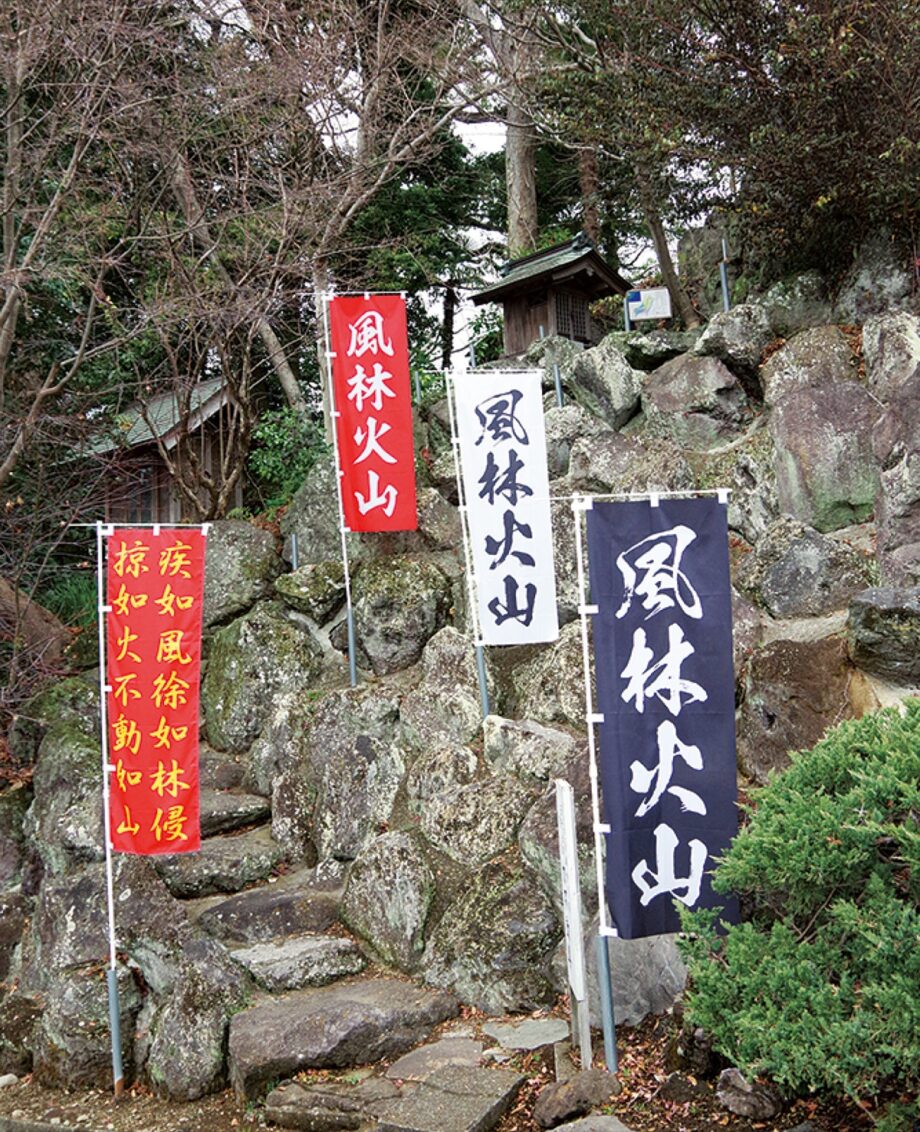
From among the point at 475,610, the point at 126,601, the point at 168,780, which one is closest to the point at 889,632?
the point at 475,610

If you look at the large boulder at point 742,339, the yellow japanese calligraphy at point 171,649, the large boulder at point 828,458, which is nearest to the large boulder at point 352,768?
the yellow japanese calligraphy at point 171,649

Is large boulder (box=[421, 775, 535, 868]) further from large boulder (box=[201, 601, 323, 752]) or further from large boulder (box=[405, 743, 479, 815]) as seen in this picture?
large boulder (box=[201, 601, 323, 752])

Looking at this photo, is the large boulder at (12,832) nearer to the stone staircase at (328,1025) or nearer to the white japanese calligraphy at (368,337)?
the stone staircase at (328,1025)

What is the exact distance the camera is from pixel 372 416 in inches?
416

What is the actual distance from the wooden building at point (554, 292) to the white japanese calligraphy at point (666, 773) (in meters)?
11.9

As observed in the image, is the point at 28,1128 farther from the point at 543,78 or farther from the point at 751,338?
the point at 543,78

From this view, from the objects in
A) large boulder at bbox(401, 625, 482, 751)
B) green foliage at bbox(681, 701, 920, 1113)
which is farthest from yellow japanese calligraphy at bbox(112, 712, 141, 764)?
green foliage at bbox(681, 701, 920, 1113)

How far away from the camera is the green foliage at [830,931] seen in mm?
4234

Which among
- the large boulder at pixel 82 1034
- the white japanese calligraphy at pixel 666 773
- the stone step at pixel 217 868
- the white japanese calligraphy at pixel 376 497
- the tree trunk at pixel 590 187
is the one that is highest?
the tree trunk at pixel 590 187

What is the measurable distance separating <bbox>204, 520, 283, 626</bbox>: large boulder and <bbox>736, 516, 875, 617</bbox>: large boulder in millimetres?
6426

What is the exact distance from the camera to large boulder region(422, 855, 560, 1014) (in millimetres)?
7348

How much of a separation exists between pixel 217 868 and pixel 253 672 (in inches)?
115

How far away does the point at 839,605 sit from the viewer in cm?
902

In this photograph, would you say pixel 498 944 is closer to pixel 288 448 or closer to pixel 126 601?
pixel 126 601
